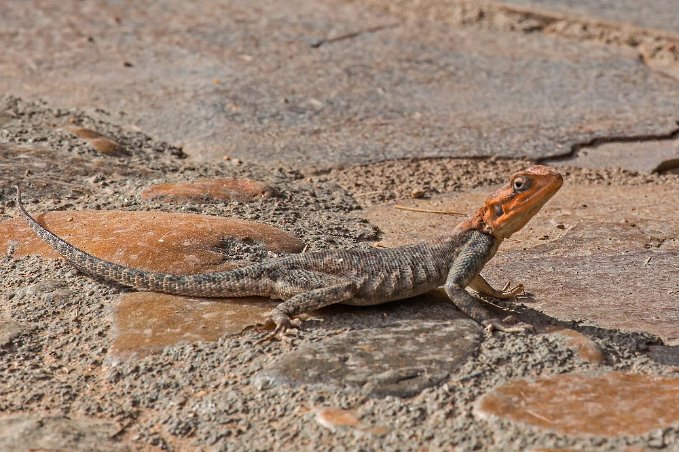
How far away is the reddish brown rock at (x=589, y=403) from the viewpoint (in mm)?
2922

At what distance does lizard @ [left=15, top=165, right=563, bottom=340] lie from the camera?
368 centimetres

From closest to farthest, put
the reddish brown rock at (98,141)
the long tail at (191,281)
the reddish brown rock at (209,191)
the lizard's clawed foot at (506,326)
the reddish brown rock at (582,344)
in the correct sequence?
1. the reddish brown rock at (582,344)
2. the lizard's clawed foot at (506,326)
3. the long tail at (191,281)
4. the reddish brown rock at (209,191)
5. the reddish brown rock at (98,141)

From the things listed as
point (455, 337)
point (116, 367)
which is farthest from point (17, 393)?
point (455, 337)

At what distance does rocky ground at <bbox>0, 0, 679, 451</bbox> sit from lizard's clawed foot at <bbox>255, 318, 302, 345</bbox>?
4cm

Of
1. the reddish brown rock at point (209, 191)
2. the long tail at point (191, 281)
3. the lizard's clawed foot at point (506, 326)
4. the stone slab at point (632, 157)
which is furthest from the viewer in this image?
the stone slab at point (632, 157)

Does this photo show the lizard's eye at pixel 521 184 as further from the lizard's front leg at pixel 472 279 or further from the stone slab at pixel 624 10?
the stone slab at pixel 624 10

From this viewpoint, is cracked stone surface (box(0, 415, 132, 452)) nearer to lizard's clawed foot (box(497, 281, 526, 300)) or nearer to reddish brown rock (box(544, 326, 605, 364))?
reddish brown rock (box(544, 326, 605, 364))

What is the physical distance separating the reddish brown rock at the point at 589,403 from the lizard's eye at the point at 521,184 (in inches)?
40.4

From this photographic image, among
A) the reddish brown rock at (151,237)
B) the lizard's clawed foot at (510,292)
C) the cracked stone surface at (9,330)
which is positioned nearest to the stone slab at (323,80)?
the reddish brown rock at (151,237)

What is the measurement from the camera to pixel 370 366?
10.5 feet

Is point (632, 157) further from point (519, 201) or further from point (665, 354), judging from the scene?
point (665, 354)

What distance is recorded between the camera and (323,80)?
638 centimetres

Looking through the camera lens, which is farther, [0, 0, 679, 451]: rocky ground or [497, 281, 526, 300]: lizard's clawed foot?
[497, 281, 526, 300]: lizard's clawed foot

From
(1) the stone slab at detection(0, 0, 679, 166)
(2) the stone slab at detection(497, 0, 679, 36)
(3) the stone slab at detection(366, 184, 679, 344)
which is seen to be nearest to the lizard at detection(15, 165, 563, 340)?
(3) the stone slab at detection(366, 184, 679, 344)
